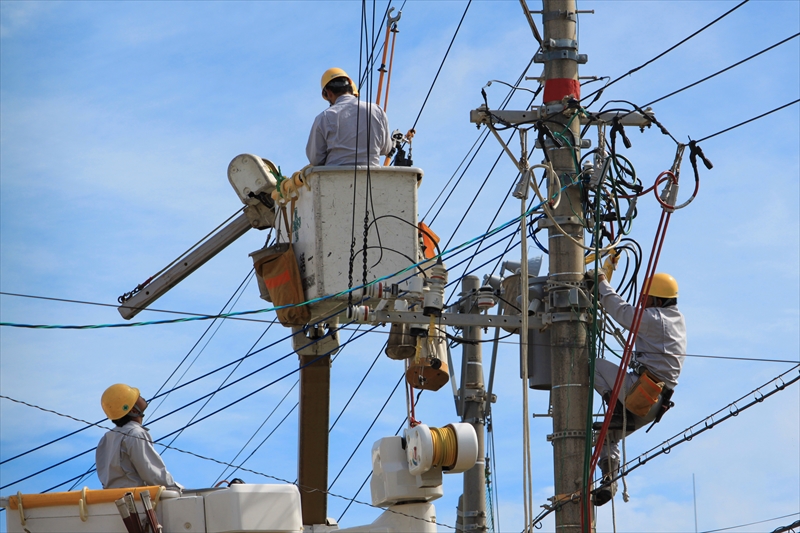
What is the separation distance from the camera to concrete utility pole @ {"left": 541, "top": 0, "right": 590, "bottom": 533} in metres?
12.5

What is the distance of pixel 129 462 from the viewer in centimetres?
1023

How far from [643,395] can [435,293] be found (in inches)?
86.1

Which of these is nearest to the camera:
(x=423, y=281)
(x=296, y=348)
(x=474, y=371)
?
(x=423, y=281)

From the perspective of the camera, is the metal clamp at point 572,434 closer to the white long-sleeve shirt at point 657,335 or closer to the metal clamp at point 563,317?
the white long-sleeve shirt at point 657,335

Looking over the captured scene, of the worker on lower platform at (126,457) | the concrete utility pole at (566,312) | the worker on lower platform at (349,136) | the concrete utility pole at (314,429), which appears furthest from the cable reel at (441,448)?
the concrete utility pole at (314,429)

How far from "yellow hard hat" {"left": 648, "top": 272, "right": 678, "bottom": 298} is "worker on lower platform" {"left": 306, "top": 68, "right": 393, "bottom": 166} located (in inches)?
101

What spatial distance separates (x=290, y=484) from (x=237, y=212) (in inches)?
176

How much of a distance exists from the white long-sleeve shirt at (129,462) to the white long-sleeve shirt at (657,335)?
4305 millimetres

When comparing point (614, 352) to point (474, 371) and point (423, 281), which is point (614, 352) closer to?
point (423, 281)

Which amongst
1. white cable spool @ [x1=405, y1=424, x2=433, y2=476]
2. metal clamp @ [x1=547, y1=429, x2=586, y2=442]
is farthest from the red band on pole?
white cable spool @ [x1=405, y1=424, x2=433, y2=476]

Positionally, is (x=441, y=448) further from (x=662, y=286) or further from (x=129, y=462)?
(x=662, y=286)

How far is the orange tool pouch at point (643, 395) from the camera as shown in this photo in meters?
12.5

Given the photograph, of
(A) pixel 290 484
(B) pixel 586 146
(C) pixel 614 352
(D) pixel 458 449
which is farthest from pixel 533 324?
(A) pixel 290 484

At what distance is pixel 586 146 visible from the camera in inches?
524
